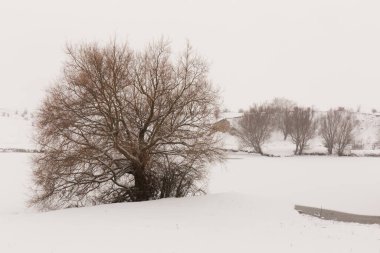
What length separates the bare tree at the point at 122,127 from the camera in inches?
799

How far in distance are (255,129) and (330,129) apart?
12.8 m

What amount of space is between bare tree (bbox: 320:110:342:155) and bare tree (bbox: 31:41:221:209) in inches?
1948

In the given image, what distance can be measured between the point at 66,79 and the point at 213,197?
1038 centimetres

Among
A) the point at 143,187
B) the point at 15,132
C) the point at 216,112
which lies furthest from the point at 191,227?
the point at 15,132

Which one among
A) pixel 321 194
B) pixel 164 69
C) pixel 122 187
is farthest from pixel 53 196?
pixel 321 194

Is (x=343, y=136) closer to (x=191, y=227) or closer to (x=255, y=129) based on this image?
(x=255, y=129)

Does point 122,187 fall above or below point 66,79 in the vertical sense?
below

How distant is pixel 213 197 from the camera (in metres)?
22.2

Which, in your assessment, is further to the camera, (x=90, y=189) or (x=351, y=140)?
(x=351, y=140)

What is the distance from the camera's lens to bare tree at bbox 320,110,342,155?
66938mm

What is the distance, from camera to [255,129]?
70062 mm

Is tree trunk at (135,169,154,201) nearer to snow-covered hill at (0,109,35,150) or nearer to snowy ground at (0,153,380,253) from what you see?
snowy ground at (0,153,380,253)

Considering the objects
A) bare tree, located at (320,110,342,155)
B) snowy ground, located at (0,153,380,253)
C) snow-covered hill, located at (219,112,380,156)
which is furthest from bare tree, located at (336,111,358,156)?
snowy ground, located at (0,153,380,253)

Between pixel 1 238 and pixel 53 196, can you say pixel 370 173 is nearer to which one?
pixel 53 196
